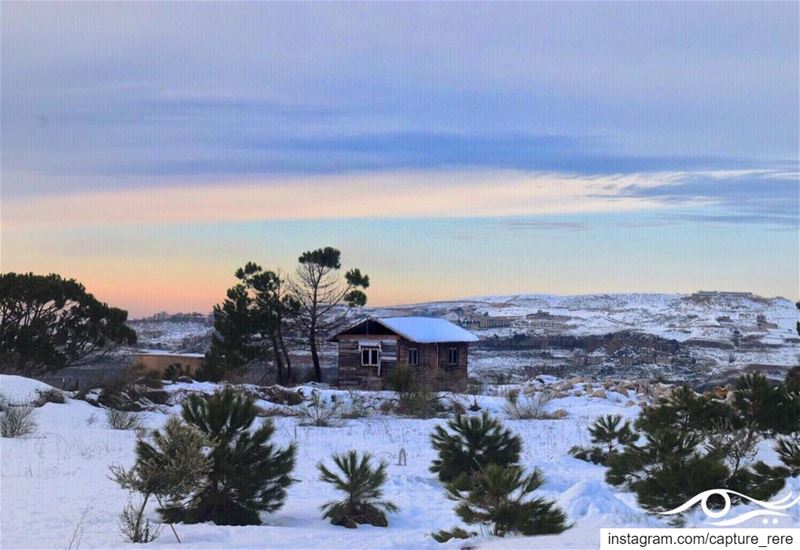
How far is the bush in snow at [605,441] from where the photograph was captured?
15234mm

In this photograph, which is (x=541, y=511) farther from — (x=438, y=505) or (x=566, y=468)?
(x=566, y=468)

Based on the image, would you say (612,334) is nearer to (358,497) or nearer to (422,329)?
(422,329)

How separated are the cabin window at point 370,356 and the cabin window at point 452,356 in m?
3.00

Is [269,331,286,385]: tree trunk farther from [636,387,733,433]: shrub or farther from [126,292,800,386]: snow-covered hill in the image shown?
[636,387,733,433]: shrub

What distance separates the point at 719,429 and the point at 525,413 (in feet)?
33.1

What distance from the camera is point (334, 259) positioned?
39.2 meters

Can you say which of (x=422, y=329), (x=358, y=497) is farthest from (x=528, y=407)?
(x=358, y=497)

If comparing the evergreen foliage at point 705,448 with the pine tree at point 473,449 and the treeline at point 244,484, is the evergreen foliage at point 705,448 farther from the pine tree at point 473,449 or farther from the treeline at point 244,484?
the pine tree at point 473,449

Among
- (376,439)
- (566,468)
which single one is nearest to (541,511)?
(566,468)

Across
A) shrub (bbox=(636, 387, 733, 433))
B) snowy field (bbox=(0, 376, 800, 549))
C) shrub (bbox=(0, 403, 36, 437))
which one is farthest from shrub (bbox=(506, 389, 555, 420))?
shrub (bbox=(0, 403, 36, 437))

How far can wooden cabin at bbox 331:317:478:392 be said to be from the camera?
34375 mm

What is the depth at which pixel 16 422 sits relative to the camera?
18.0 meters

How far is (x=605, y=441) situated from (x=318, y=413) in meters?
8.60

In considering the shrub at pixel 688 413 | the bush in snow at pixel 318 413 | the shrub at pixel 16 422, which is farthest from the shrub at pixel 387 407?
the shrub at pixel 688 413
